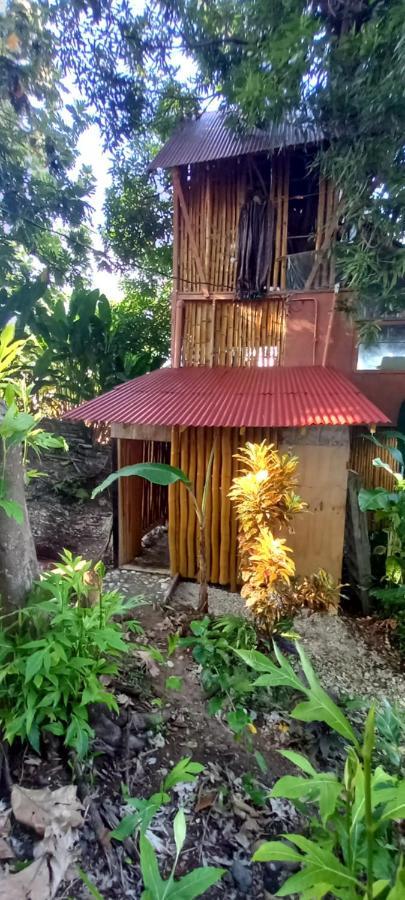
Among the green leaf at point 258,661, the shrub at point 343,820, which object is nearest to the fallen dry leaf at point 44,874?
the shrub at point 343,820

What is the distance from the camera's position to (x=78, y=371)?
32.2 feet

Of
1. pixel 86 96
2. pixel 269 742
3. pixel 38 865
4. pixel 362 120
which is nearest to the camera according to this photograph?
pixel 38 865

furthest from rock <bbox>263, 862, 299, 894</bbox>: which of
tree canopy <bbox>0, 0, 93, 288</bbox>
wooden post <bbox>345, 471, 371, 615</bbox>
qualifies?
tree canopy <bbox>0, 0, 93, 288</bbox>

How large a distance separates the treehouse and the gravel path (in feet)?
1.11

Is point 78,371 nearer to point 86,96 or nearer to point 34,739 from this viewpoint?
point 86,96

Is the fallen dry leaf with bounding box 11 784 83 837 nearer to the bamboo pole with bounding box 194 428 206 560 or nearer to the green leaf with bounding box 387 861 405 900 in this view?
the green leaf with bounding box 387 861 405 900

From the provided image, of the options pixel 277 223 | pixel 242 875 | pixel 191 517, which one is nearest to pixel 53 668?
pixel 242 875

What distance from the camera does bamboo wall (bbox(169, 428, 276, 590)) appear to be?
5.39m

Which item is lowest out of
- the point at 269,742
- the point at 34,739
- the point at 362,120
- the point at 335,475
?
the point at 269,742

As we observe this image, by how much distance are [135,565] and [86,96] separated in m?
8.50

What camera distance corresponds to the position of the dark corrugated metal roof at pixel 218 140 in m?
6.35

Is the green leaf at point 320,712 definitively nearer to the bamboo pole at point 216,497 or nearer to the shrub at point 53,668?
the shrub at point 53,668

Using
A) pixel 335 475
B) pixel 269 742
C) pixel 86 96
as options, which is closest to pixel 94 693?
pixel 269 742

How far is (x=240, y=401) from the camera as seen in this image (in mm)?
5449
